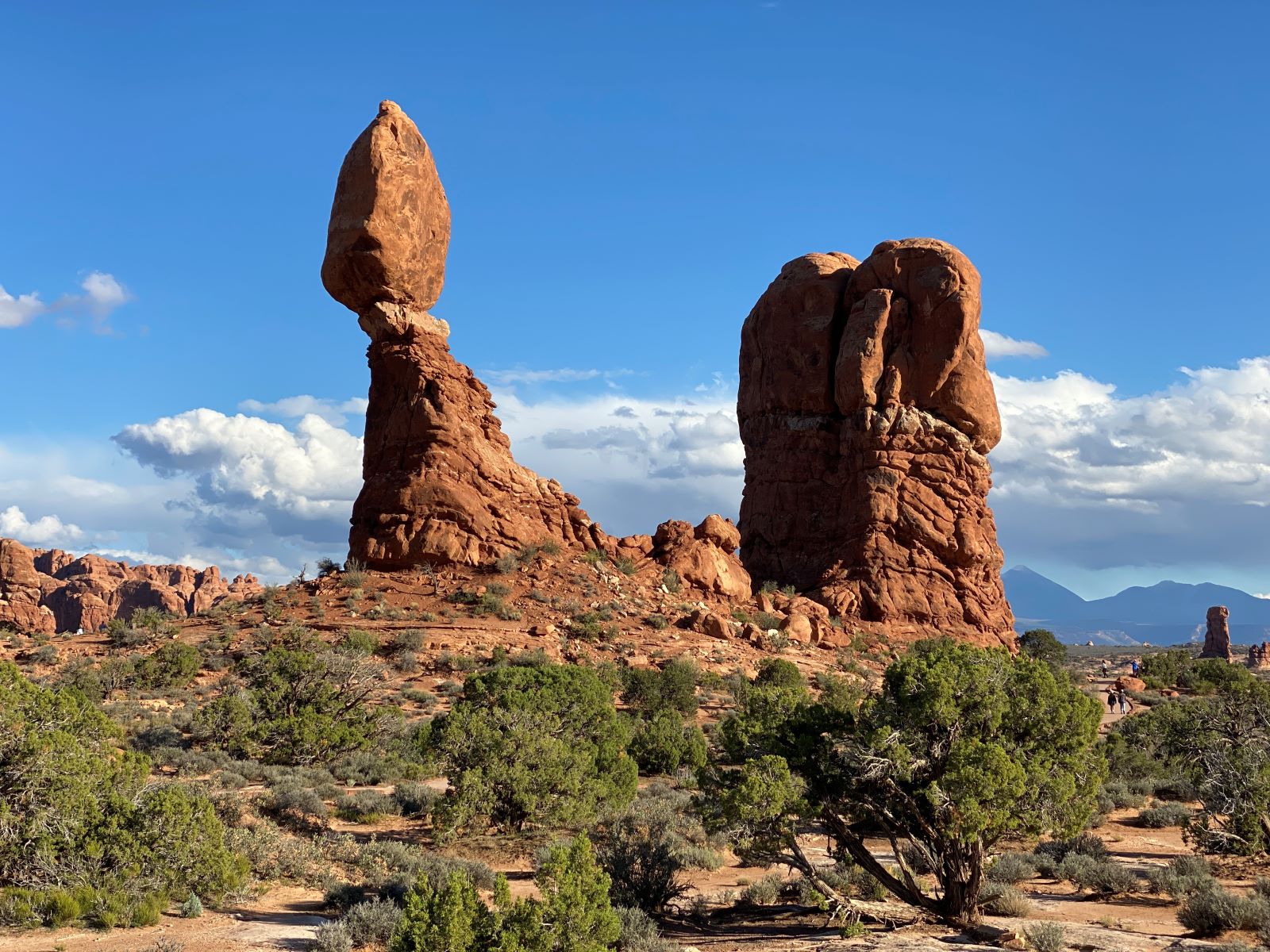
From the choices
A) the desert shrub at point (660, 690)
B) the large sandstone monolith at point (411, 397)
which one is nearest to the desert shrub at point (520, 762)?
the desert shrub at point (660, 690)

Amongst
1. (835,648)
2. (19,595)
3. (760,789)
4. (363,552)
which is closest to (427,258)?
(363,552)

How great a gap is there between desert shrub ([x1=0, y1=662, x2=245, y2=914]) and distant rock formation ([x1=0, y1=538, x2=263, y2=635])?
52.0 meters

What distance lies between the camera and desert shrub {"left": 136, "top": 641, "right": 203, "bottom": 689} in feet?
92.9

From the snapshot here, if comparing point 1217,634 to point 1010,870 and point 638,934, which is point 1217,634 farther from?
point 638,934

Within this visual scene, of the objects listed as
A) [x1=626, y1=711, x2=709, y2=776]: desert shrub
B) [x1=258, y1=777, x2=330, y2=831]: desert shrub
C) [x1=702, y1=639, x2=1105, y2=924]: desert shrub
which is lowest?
[x1=258, y1=777, x2=330, y2=831]: desert shrub

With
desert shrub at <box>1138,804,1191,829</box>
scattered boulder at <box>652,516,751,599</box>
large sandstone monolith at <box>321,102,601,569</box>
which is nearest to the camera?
desert shrub at <box>1138,804,1191,829</box>

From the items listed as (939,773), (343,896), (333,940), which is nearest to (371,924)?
(333,940)

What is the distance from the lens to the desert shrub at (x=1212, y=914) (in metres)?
11.9

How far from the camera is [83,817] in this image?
11.5m

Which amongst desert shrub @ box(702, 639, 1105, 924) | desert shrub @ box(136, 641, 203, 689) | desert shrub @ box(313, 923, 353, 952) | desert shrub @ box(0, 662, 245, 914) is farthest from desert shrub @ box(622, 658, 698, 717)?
desert shrub @ box(313, 923, 353, 952)

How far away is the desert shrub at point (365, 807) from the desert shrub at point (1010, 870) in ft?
31.6

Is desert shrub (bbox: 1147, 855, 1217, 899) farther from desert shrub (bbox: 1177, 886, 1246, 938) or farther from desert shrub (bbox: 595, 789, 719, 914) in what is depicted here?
desert shrub (bbox: 595, 789, 719, 914)

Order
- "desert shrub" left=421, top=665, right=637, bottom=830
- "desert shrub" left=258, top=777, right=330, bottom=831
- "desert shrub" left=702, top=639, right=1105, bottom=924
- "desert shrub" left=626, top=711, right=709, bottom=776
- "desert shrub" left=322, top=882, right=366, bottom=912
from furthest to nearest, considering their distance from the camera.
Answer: "desert shrub" left=626, top=711, right=709, bottom=776 < "desert shrub" left=258, top=777, right=330, bottom=831 < "desert shrub" left=421, top=665, right=637, bottom=830 < "desert shrub" left=322, top=882, right=366, bottom=912 < "desert shrub" left=702, top=639, right=1105, bottom=924

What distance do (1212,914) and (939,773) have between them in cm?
378
